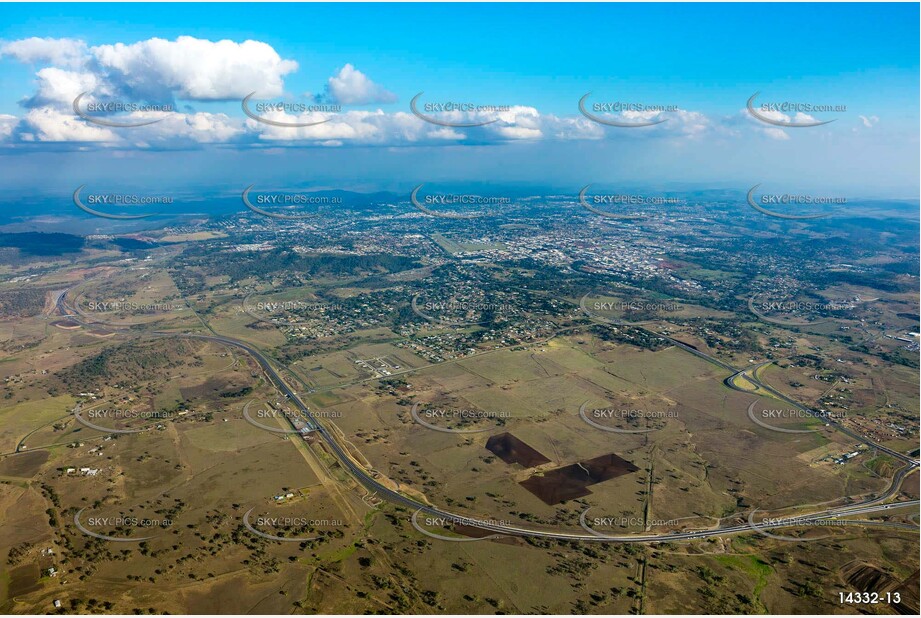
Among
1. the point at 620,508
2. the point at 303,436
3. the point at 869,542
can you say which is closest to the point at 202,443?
the point at 303,436

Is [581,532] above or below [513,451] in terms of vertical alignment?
above

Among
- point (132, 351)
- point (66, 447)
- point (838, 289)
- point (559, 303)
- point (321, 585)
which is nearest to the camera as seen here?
point (321, 585)

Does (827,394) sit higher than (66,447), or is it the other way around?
(827,394)

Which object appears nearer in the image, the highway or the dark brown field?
the highway

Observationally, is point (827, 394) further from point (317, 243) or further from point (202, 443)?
point (317, 243)

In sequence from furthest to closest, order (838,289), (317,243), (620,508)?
(317,243) → (838,289) → (620,508)

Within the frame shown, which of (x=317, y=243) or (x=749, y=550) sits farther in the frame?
(x=317, y=243)

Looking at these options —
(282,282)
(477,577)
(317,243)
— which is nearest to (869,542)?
(477,577)

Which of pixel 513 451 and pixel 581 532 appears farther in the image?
pixel 513 451

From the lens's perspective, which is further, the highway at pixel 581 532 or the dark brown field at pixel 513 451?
the dark brown field at pixel 513 451
